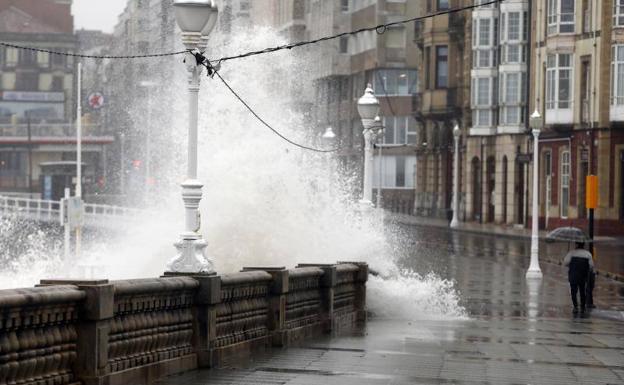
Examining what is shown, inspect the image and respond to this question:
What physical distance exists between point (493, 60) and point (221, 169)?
53.0 metres

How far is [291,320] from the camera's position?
781 inches

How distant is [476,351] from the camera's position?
775 inches

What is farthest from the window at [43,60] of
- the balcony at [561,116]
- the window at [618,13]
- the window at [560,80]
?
the window at [618,13]

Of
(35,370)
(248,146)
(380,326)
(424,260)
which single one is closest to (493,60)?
(424,260)

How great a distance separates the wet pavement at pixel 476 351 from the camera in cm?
1582

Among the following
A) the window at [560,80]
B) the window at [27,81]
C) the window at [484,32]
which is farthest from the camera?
the window at [27,81]

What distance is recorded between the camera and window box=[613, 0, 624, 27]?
225 feet

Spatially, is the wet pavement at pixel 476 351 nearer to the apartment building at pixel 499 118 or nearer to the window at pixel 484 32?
the apartment building at pixel 499 118

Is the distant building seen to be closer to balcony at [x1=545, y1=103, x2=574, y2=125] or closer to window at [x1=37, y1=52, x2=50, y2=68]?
window at [x1=37, y1=52, x2=50, y2=68]

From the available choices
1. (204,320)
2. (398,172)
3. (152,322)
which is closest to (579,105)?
(398,172)

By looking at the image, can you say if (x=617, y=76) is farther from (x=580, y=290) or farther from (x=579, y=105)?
(x=580, y=290)

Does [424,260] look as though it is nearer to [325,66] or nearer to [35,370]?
[35,370]

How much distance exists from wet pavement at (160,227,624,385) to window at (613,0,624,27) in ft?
114

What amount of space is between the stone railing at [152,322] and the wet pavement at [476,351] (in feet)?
1.17
